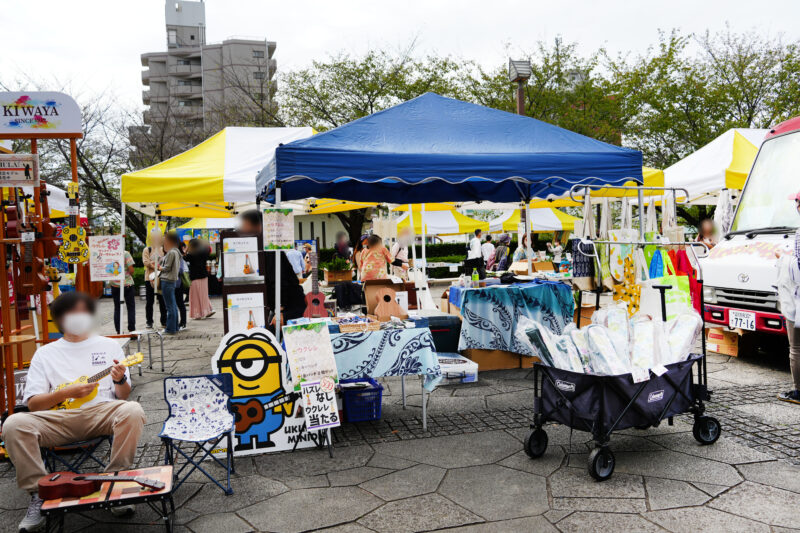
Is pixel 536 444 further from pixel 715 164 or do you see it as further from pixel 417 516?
pixel 715 164

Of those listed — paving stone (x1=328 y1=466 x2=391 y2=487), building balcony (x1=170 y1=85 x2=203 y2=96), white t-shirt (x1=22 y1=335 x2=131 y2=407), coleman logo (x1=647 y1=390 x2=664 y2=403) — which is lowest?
paving stone (x1=328 y1=466 x2=391 y2=487)

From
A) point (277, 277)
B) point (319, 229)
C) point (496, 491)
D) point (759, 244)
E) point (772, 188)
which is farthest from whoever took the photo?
point (319, 229)

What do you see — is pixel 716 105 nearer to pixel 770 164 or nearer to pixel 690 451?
pixel 770 164

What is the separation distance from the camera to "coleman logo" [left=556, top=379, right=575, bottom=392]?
4.11 meters

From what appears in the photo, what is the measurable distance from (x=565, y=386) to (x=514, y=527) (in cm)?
115

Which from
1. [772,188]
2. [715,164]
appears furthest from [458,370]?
[715,164]

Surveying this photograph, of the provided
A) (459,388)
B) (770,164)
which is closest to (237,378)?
(459,388)

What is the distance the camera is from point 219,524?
3.49 meters

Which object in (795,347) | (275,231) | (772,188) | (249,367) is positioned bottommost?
(795,347)

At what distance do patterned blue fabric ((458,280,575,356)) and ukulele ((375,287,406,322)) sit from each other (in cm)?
128

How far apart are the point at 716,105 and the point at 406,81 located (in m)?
11.1

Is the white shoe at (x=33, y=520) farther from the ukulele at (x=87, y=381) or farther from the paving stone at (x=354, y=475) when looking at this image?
the paving stone at (x=354, y=475)

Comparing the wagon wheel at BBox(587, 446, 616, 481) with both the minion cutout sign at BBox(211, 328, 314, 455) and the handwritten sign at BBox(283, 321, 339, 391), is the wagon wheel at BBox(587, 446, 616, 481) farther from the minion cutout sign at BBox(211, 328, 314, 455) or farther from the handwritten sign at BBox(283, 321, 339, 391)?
the minion cutout sign at BBox(211, 328, 314, 455)

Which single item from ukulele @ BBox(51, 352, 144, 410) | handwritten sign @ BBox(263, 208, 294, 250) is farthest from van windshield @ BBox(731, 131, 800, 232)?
ukulele @ BBox(51, 352, 144, 410)
